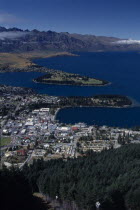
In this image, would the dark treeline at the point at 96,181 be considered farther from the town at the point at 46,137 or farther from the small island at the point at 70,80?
the small island at the point at 70,80

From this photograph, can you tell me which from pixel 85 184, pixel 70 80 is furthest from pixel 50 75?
pixel 85 184

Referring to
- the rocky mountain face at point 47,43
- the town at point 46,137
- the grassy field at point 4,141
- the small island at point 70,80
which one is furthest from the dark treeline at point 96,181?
the rocky mountain face at point 47,43

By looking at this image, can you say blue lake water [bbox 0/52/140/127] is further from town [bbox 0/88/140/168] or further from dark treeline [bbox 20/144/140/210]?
dark treeline [bbox 20/144/140/210]

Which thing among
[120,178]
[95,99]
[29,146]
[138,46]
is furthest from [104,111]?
[138,46]

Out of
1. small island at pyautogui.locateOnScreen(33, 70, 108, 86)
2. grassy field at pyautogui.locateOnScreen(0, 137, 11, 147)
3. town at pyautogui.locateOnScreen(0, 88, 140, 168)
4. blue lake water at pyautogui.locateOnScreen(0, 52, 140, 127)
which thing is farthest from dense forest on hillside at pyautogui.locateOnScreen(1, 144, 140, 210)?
small island at pyautogui.locateOnScreen(33, 70, 108, 86)

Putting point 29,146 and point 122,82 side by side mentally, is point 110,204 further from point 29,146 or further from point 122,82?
point 122,82
